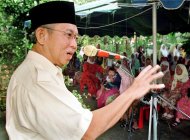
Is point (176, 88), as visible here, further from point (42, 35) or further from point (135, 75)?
point (42, 35)

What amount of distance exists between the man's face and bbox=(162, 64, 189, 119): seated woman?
5.58m

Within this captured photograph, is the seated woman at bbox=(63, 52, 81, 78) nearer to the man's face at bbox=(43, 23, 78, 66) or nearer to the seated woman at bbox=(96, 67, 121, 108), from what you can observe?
the seated woman at bbox=(96, 67, 121, 108)

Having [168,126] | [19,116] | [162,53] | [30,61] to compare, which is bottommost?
[168,126]

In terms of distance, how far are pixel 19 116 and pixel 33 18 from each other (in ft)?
1.91

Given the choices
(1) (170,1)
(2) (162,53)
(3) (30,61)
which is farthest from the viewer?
(2) (162,53)

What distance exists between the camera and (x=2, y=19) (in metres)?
7.75

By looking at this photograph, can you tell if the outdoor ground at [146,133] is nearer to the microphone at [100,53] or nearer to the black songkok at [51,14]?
the microphone at [100,53]

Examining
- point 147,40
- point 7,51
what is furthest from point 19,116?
point 147,40

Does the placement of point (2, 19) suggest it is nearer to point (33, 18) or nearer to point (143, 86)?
point (33, 18)

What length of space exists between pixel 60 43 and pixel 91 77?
294 inches

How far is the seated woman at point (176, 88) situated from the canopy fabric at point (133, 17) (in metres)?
→ 1.31

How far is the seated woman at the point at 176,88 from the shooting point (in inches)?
272

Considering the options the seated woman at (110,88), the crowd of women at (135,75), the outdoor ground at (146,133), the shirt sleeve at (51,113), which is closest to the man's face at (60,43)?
the shirt sleeve at (51,113)

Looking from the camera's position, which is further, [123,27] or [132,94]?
[123,27]
